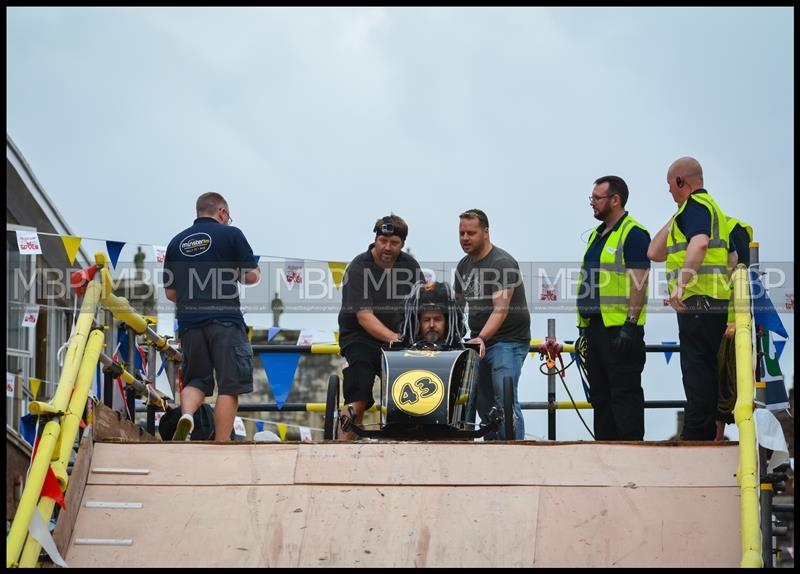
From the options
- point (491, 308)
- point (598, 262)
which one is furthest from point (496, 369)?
point (598, 262)

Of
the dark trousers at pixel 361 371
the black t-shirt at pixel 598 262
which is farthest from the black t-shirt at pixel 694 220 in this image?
the dark trousers at pixel 361 371

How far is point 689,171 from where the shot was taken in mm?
9547

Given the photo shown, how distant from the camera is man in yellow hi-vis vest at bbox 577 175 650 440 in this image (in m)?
9.63

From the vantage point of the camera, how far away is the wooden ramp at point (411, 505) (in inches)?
278

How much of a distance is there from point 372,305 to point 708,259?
267cm

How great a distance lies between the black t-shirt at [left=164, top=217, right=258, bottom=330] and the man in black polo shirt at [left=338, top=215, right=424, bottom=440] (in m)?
0.98

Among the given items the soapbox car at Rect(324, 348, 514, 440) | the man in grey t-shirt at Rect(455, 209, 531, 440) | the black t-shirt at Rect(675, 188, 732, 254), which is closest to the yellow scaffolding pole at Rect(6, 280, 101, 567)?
the soapbox car at Rect(324, 348, 514, 440)

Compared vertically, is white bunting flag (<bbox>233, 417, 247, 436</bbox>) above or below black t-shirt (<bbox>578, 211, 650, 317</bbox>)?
below

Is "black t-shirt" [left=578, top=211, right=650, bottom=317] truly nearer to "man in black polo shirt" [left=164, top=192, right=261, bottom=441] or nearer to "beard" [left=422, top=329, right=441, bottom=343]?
"beard" [left=422, top=329, right=441, bottom=343]

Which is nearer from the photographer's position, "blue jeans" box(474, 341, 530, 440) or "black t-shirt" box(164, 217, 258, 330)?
"black t-shirt" box(164, 217, 258, 330)

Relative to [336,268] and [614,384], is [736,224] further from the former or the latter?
[336,268]

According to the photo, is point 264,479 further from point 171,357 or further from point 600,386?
point 171,357

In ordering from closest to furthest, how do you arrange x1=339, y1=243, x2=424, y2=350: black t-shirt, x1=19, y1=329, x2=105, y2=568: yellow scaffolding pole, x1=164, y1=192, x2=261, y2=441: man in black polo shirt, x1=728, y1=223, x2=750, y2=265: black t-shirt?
x1=19, y1=329, x2=105, y2=568: yellow scaffolding pole, x1=728, y1=223, x2=750, y2=265: black t-shirt, x1=164, y1=192, x2=261, y2=441: man in black polo shirt, x1=339, y1=243, x2=424, y2=350: black t-shirt

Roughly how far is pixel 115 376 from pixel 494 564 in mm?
3753
